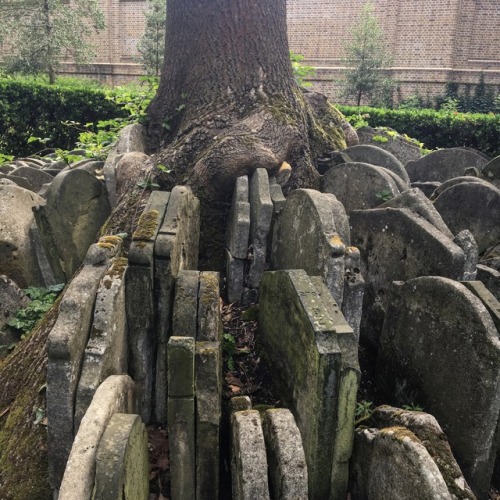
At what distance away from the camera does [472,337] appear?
2969 mm

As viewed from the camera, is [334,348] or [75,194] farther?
[75,194]

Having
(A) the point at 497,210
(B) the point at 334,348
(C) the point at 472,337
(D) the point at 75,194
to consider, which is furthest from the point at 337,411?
(D) the point at 75,194

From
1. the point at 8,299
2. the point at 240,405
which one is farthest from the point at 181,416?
the point at 8,299

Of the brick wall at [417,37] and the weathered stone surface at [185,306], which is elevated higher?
the brick wall at [417,37]

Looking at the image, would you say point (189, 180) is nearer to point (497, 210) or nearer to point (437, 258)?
point (437, 258)

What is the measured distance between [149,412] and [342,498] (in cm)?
138

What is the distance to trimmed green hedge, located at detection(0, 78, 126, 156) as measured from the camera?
15.3 meters

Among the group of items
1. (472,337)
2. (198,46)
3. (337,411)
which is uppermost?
(198,46)

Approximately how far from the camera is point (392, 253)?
14.2 feet

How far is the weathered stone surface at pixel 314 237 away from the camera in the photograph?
3.68 meters

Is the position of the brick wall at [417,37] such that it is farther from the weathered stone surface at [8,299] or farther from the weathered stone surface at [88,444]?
the weathered stone surface at [88,444]

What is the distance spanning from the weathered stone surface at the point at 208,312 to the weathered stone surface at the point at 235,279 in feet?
4.37

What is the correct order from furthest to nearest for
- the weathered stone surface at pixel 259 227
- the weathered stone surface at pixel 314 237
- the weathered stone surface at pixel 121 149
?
the weathered stone surface at pixel 121 149 → the weathered stone surface at pixel 259 227 → the weathered stone surface at pixel 314 237

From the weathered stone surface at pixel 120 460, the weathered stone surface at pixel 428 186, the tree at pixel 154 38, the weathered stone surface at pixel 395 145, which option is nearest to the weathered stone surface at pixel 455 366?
the weathered stone surface at pixel 120 460
